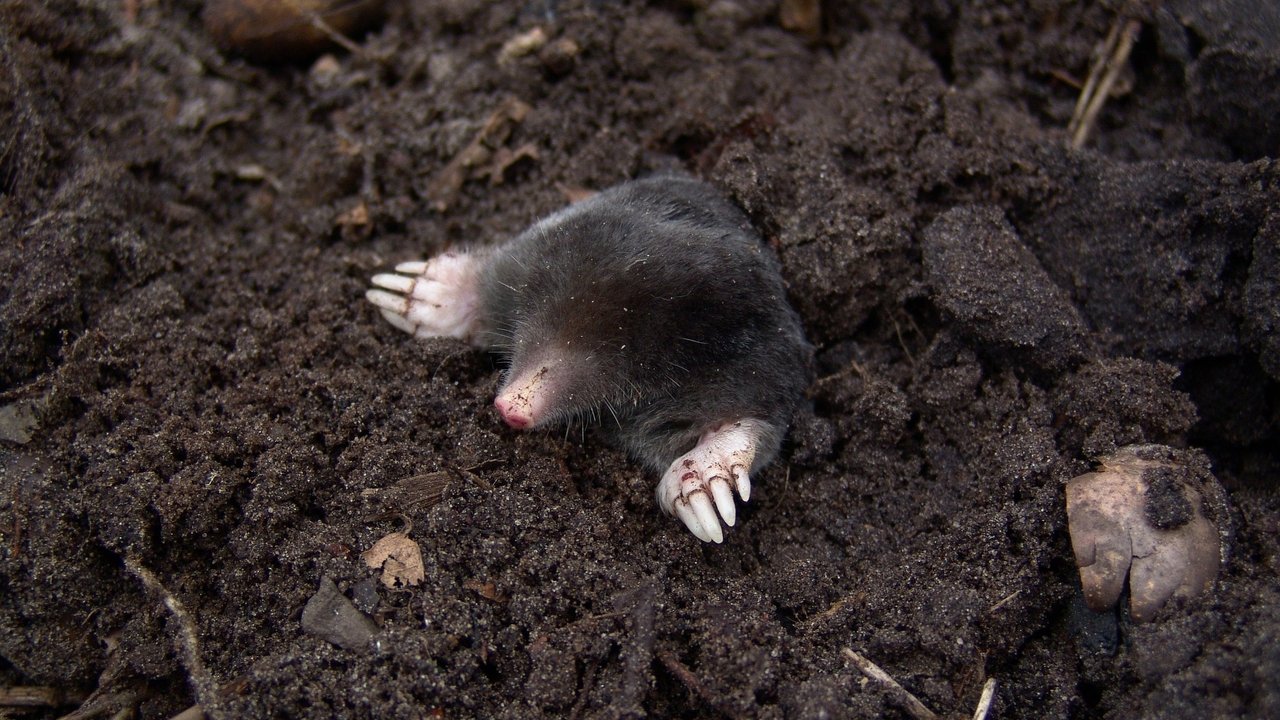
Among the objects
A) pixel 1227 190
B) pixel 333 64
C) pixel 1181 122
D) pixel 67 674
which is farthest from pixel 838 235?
pixel 67 674

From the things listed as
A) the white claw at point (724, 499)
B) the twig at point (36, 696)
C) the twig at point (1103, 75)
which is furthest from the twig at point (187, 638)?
the twig at point (1103, 75)

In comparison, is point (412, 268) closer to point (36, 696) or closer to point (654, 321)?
point (654, 321)

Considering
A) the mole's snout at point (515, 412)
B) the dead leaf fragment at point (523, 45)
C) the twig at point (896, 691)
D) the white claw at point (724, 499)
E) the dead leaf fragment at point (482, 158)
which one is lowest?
the twig at point (896, 691)

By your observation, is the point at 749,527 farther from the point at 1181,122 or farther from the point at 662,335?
the point at 1181,122

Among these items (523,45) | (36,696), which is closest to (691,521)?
(36,696)

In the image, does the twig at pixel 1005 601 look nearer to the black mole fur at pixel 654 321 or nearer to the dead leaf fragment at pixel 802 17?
the black mole fur at pixel 654 321

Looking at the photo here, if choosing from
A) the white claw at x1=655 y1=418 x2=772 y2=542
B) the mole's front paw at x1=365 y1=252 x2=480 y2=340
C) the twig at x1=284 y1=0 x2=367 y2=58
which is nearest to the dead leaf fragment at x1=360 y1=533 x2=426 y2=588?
the white claw at x1=655 y1=418 x2=772 y2=542

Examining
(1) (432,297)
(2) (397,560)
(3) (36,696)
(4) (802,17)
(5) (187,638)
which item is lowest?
(3) (36,696)

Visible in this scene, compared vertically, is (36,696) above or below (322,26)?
below

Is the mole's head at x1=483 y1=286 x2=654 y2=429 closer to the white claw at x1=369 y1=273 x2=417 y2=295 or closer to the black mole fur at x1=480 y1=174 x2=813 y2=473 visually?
the black mole fur at x1=480 y1=174 x2=813 y2=473
